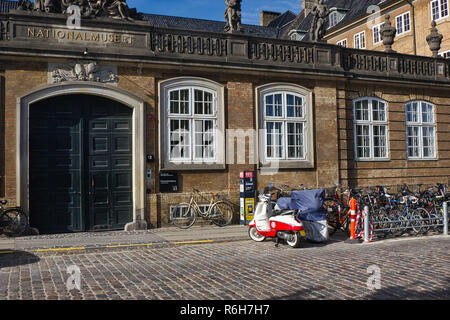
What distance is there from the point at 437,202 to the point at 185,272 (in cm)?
888

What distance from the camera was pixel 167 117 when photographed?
1450 cm

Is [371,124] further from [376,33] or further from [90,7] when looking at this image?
[376,33]

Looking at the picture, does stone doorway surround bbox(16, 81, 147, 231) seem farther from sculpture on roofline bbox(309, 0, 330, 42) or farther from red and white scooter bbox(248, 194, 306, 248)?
sculpture on roofline bbox(309, 0, 330, 42)

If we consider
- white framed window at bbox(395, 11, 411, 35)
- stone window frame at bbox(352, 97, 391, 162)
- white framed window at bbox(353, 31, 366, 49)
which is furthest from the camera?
white framed window at bbox(353, 31, 366, 49)

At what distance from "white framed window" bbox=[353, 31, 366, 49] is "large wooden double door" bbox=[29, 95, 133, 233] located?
2435 centimetres

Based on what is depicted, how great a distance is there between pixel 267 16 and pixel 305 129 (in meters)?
28.7

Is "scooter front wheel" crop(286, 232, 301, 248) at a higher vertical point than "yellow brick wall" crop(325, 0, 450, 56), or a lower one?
lower

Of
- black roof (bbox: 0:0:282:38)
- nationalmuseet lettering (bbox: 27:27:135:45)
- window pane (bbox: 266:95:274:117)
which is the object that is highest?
black roof (bbox: 0:0:282:38)

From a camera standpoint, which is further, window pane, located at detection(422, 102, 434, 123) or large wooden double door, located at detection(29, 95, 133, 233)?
window pane, located at detection(422, 102, 434, 123)

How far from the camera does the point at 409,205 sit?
43.0 feet

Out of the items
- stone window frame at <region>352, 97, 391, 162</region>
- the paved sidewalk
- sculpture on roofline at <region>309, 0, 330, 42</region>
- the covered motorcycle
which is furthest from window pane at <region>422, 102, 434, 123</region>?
the paved sidewalk

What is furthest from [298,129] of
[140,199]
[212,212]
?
[140,199]

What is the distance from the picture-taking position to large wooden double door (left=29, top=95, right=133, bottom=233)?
13.2m
